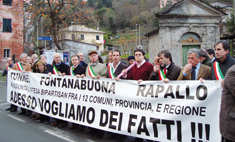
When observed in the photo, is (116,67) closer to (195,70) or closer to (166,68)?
(166,68)

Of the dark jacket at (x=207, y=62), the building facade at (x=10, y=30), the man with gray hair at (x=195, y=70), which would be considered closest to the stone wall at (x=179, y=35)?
the dark jacket at (x=207, y=62)

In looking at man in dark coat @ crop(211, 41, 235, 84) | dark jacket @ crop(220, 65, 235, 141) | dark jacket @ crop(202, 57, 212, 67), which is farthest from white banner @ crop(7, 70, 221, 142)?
dark jacket @ crop(202, 57, 212, 67)

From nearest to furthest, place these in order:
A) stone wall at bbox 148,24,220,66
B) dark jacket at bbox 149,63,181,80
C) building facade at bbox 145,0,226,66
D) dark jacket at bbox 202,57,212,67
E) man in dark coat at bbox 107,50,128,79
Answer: dark jacket at bbox 149,63,181,80
man in dark coat at bbox 107,50,128,79
dark jacket at bbox 202,57,212,67
building facade at bbox 145,0,226,66
stone wall at bbox 148,24,220,66

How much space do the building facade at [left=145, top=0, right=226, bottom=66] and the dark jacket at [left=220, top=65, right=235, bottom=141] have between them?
1596cm

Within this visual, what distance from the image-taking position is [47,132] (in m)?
5.83

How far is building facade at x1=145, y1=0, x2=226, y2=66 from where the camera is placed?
723 inches

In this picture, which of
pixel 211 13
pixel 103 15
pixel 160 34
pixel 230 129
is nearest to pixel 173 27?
pixel 160 34

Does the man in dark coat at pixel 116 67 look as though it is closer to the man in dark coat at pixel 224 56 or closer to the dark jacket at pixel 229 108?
the man in dark coat at pixel 224 56

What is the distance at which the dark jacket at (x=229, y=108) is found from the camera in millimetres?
2848

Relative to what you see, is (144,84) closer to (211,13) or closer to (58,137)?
(58,137)

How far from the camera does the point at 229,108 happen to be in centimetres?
296

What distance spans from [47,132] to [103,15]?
281 ft

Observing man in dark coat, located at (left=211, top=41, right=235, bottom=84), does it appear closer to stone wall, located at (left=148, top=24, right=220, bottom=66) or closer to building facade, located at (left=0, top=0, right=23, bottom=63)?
stone wall, located at (left=148, top=24, right=220, bottom=66)

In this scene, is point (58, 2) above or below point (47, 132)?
above
